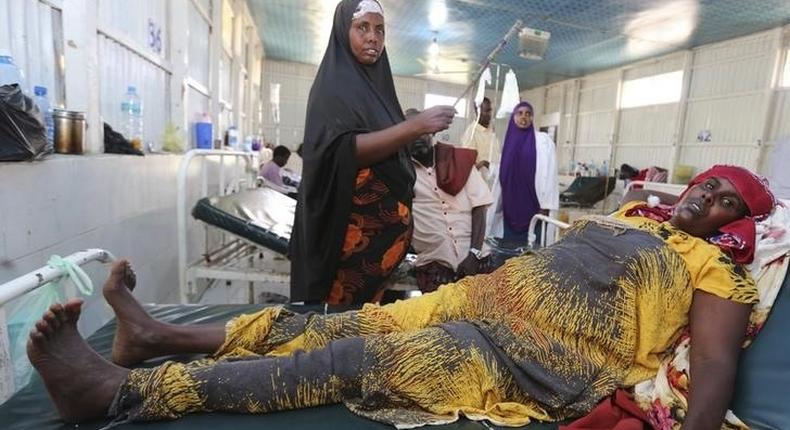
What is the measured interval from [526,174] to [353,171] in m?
2.48

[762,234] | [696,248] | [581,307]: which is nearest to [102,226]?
[581,307]

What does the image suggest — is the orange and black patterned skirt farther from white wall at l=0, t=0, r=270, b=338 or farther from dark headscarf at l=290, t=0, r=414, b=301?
white wall at l=0, t=0, r=270, b=338

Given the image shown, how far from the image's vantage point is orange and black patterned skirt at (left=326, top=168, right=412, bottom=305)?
162 cm

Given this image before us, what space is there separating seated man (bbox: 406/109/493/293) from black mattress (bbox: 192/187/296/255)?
720mm

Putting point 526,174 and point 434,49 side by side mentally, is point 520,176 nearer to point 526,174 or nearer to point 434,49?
point 526,174

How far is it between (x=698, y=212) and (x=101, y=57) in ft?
8.60

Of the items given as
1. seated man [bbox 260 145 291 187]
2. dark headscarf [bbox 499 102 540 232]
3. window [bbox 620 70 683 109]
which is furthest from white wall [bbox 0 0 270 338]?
window [bbox 620 70 683 109]

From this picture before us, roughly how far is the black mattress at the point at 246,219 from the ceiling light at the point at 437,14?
4145 mm

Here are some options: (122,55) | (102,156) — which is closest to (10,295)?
(102,156)

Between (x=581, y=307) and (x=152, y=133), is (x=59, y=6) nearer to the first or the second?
(x=152, y=133)

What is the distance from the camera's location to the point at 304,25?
714 centimetres

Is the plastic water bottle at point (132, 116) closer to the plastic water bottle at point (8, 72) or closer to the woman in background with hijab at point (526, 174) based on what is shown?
the plastic water bottle at point (8, 72)

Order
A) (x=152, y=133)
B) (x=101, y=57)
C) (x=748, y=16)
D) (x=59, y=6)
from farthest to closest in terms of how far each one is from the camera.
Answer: (x=748, y=16) < (x=152, y=133) < (x=101, y=57) < (x=59, y=6)

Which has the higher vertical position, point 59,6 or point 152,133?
point 59,6
